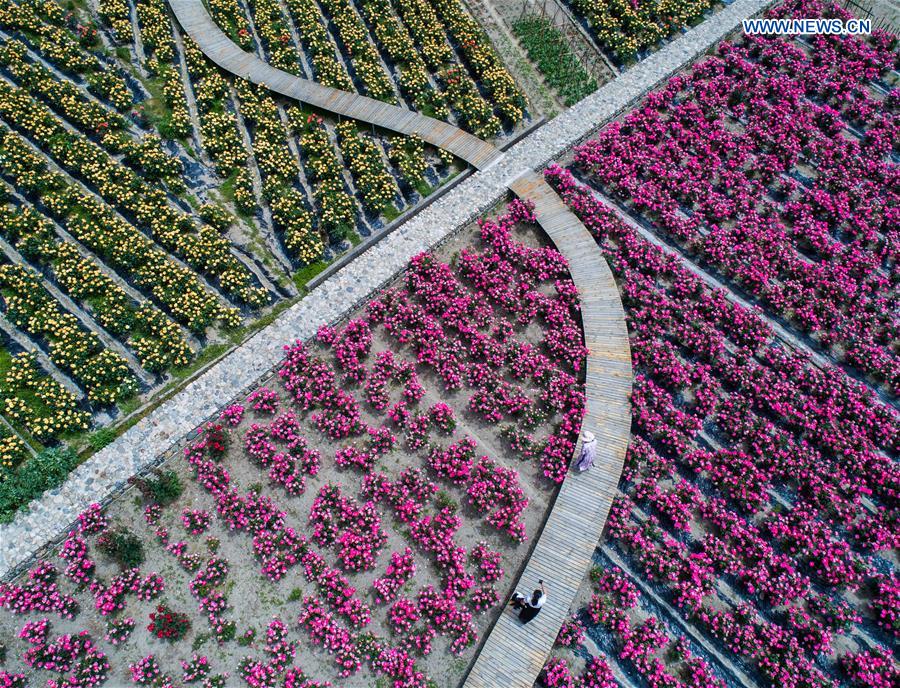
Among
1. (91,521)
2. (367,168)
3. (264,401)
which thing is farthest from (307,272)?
(91,521)

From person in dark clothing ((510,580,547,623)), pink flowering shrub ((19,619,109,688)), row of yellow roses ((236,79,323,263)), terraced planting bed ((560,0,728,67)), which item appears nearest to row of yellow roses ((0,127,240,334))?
row of yellow roses ((236,79,323,263))

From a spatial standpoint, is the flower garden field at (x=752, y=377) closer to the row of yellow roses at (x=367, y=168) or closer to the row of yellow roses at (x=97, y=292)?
the row of yellow roses at (x=367, y=168)

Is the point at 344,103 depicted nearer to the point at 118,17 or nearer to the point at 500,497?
the point at 118,17

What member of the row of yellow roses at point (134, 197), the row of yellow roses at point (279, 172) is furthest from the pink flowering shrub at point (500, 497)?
the row of yellow roses at point (279, 172)

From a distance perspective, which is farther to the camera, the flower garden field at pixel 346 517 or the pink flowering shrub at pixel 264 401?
the pink flowering shrub at pixel 264 401

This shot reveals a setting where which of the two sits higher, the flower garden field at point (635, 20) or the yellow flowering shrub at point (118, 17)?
the yellow flowering shrub at point (118, 17)
